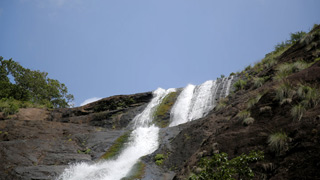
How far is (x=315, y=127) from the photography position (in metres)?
5.93

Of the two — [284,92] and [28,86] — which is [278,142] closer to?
[284,92]

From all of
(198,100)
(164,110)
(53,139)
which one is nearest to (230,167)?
(53,139)

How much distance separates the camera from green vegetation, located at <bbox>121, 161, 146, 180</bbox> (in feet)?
36.3

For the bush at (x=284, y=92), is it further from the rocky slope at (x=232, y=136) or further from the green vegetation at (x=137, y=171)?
the green vegetation at (x=137, y=171)

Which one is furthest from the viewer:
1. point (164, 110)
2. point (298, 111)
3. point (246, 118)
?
point (164, 110)

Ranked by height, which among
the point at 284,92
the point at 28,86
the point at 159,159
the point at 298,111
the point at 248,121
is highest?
the point at 28,86

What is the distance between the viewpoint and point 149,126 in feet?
75.3

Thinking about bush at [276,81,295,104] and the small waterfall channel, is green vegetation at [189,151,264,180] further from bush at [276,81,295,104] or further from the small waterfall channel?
the small waterfall channel

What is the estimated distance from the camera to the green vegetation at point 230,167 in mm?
5988

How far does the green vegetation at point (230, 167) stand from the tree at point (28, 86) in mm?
38105

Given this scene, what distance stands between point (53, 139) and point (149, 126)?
29.0 feet

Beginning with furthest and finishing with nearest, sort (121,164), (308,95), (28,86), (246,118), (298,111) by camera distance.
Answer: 1. (28,86)
2. (121,164)
3. (246,118)
4. (308,95)
5. (298,111)

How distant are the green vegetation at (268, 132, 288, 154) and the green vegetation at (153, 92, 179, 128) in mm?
16246

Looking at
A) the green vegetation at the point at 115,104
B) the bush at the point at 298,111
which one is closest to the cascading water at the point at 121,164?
the bush at the point at 298,111
